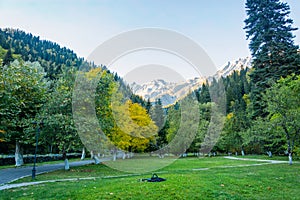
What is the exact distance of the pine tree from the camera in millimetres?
27594

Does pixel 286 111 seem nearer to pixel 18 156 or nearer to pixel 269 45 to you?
pixel 269 45

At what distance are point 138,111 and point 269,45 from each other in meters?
19.1

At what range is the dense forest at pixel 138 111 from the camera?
17.4m

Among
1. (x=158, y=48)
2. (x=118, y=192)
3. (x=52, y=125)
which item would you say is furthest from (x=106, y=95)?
(x=118, y=192)

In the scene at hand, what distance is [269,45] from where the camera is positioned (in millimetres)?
29016

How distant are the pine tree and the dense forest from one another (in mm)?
107

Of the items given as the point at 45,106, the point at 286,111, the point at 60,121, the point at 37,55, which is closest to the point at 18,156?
the point at 45,106

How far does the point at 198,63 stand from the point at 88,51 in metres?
7.72

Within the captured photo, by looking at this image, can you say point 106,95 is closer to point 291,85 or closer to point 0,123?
point 0,123

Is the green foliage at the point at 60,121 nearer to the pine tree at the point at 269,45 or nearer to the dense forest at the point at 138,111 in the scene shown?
the dense forest at the point at 138,111

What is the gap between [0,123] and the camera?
46.7 ft

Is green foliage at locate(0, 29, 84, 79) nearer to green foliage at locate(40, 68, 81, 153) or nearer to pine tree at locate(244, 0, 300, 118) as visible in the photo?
green foliage at locate(40, 68, 81, 153)

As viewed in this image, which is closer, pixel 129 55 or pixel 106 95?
pixel 129 55

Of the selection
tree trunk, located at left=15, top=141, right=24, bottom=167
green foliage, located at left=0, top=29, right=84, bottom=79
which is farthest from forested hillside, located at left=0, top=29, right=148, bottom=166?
green foliage, located at left=0, top=29, right=84, bottom=79
